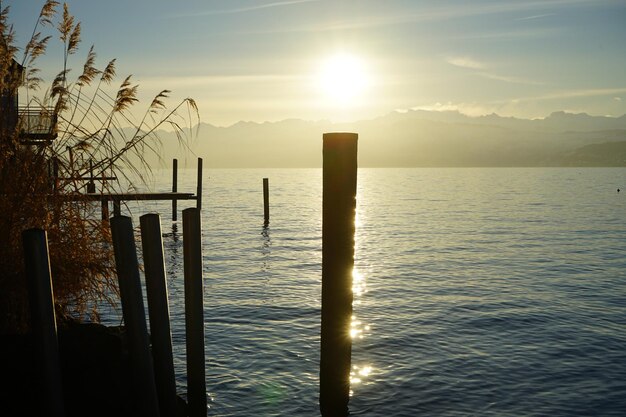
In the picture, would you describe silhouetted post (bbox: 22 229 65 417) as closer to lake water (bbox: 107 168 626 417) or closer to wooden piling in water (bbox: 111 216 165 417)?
wooden piling in water (bbox: 111 216 165 417)

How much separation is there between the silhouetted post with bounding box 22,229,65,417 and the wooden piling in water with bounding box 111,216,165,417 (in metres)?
0.57

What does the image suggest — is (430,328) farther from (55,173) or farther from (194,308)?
(55,173)

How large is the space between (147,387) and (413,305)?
10.6 metres

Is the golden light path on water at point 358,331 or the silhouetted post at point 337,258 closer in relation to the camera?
the silhouetted post at point 337,258

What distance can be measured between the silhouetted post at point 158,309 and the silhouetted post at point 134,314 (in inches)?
4.9

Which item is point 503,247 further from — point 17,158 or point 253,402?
point 17,158

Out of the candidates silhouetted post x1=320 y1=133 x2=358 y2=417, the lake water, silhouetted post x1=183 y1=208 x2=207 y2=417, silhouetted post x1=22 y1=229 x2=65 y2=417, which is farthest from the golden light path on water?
silhouetted post x1=22 y1=229 x2=65 y2=417

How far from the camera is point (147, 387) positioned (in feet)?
18.8

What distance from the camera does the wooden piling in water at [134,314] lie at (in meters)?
5.55

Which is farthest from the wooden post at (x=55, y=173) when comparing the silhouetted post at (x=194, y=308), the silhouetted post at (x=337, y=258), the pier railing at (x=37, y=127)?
the silhouetted post at (x=337, y=258)

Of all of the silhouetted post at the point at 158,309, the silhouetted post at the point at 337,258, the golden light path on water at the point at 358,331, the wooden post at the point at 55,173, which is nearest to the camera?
the silhouetted post at the point at 158,309

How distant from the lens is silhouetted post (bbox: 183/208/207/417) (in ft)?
20.0

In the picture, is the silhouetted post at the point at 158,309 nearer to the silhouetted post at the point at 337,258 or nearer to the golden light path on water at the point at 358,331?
the silhouetted post at the point at 337,258

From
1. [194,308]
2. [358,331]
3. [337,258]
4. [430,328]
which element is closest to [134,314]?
[194,308]
